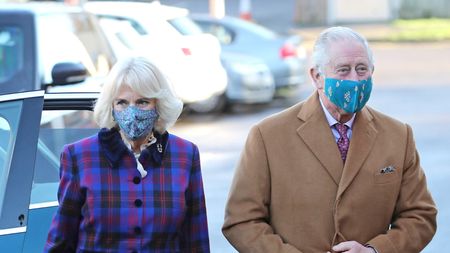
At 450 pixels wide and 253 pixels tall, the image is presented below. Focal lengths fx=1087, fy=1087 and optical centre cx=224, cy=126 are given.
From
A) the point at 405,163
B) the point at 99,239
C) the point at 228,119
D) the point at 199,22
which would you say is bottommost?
the point at 99,239

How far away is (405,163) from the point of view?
4.11m

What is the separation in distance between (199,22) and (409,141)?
47.3 ft

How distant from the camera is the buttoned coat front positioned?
157 inches

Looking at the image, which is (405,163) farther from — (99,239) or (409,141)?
(99,239)

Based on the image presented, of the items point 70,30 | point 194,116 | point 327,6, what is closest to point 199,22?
point 194,116

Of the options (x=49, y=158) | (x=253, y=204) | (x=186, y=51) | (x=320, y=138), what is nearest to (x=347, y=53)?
(x=320, y=138)

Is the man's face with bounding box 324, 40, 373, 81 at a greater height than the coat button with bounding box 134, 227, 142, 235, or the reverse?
the man's face with bounding box 324, 40, 373, 81

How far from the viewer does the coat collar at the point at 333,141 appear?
401 centimetres

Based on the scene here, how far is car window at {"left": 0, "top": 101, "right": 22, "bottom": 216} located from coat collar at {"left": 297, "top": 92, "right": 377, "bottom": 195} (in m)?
1.22

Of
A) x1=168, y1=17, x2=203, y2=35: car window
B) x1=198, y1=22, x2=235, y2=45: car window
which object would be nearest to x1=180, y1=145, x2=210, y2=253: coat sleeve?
x1=168, y1=17, x2=203, y2=35: car window

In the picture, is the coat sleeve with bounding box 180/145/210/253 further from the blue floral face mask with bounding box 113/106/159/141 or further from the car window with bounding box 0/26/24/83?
the car window with bounding box 0/26/24/83

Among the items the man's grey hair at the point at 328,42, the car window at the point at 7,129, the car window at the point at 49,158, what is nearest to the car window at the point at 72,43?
the car window at the point at 49,158

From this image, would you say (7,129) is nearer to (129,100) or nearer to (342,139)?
(129,100)

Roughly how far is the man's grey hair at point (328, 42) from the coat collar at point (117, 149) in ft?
2.22
